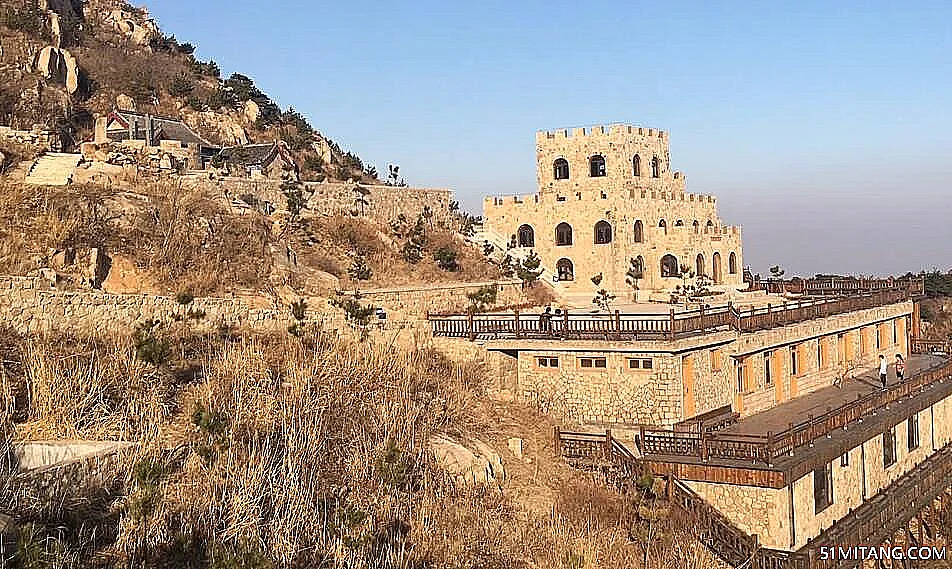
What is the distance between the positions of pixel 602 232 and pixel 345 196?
11382 millimetres

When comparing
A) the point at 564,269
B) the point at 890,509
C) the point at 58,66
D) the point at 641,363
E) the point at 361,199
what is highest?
the point at 58,66

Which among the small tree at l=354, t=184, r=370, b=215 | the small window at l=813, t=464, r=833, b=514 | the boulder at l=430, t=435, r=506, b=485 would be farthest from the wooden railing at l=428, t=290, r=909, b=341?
the small tree at l=354, t=184, r=370, b=215

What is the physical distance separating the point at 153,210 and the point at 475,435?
953cm

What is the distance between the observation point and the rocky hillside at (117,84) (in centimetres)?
3541

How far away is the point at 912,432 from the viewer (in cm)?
2189

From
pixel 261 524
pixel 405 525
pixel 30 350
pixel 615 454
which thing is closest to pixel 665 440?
pixel 615 454

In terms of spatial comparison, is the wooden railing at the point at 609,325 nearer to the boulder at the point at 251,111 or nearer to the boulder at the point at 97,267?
the boulder at the point at 97,267

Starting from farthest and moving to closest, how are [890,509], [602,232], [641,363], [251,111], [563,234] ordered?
[251,111] → [563,234] → [602,232] → [890,509] → [641,363]

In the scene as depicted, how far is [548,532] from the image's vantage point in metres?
12.9

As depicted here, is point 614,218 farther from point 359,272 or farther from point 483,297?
point 359,272

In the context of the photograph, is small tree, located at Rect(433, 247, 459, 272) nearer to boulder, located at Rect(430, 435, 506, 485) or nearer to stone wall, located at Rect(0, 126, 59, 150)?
stone wall, located at Rect(0, 126, 59, 150)

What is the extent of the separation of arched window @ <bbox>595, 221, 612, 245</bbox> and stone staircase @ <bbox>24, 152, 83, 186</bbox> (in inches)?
746

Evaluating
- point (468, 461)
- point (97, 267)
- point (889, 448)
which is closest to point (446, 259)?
point (97, 267)

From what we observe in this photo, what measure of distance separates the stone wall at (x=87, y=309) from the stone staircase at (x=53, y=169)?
5.82 m
